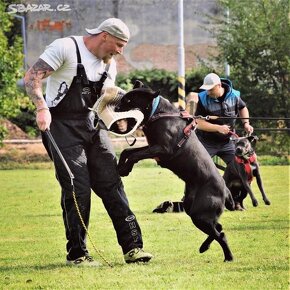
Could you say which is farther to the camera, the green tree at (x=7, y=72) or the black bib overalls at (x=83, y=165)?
the green tree at (x=7, y=72)

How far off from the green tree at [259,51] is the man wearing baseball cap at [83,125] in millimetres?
15950

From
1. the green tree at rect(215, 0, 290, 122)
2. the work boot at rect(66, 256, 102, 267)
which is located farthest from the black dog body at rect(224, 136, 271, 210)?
the green tree at rect(215, 0, 290, 122)

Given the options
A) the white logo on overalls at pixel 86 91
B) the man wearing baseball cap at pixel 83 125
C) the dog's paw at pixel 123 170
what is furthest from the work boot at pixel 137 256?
the white logo on overalls at pixel 86 91

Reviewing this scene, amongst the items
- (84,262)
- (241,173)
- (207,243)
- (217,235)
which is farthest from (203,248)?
(241,173)

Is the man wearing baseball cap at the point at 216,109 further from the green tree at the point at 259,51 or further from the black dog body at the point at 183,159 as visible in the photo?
the green tree at the point at 259,51

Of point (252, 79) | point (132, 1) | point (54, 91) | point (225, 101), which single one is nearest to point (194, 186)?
point (54, 91)

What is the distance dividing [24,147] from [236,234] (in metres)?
17.2

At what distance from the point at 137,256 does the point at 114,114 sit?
131 centimetres

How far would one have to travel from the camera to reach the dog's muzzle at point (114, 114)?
8.83m

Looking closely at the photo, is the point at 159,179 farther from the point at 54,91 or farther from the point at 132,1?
the point at 132,1

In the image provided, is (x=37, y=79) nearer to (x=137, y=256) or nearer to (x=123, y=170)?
(x=123, y=170)

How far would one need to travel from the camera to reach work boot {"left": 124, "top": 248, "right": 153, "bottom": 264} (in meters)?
8.87

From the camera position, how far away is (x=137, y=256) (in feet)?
29.1

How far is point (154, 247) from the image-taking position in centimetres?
1000
